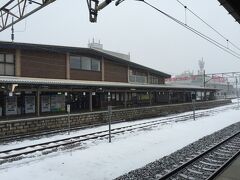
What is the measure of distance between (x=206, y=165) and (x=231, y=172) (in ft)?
3.63

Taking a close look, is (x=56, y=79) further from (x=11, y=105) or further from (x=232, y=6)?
(x=232, y=6)

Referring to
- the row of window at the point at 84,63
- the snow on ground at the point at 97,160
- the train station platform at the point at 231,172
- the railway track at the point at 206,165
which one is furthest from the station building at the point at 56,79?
the train station platform at the point at 231,172

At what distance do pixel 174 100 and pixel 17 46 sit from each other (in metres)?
27.0

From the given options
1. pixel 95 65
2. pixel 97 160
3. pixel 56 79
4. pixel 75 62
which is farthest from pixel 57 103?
pixel 97 160

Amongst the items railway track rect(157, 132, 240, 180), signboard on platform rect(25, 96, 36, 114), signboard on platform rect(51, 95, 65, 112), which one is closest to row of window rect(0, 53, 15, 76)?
signboard on platform rect(25, 96, 36, 114)

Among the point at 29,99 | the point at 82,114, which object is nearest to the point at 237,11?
the point at 82,114

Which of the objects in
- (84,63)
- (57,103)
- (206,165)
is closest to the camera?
(206,165)

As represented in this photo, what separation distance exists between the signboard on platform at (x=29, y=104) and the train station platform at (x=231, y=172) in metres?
16.2

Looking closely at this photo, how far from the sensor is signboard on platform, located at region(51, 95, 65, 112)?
23758 mm

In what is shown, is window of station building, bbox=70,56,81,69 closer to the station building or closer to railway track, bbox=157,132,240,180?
the station building

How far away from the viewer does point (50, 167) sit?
997 centimetres

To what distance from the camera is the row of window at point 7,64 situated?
69.6 ft

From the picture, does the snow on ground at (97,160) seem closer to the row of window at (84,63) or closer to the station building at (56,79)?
the station building at (56,79)

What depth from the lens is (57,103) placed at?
24.1 metres
